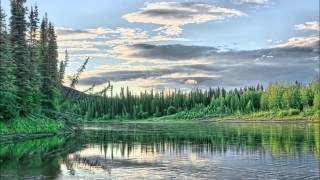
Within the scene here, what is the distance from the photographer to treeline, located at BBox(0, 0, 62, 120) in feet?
217

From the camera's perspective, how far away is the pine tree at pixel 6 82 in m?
64.5

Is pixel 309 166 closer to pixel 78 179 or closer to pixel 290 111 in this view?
pixel 78 179

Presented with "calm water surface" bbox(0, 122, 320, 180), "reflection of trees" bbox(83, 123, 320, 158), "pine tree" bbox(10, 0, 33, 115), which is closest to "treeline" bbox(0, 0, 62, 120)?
"pine tree" bbox(10, 0, 33, 115)

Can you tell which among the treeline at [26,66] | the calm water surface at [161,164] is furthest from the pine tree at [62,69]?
the calm water surface at [161,164]

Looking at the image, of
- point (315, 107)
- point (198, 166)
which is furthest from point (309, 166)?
point (315, 107)

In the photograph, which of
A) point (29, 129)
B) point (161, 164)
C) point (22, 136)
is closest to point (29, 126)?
point (29, 129)

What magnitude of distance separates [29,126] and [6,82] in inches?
353

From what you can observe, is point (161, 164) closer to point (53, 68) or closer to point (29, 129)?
point (29, 129)

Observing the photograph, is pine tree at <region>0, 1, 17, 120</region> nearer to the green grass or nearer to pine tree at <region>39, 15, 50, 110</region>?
the green grass

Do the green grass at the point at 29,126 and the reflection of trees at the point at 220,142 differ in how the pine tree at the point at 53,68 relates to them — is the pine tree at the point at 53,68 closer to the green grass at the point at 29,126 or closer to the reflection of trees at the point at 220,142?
the green grass at the point at 29,126

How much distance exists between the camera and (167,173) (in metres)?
30.7

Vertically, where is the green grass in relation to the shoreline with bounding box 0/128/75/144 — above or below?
above

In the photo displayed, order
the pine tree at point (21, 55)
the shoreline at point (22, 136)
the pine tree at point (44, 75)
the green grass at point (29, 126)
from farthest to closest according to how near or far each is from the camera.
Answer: the pine tree at point (44, 75), the pine tree at point (21, 55), the green grass at point (29, 126), the shoreline at point (22, 136)

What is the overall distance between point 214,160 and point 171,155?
18.3ft
